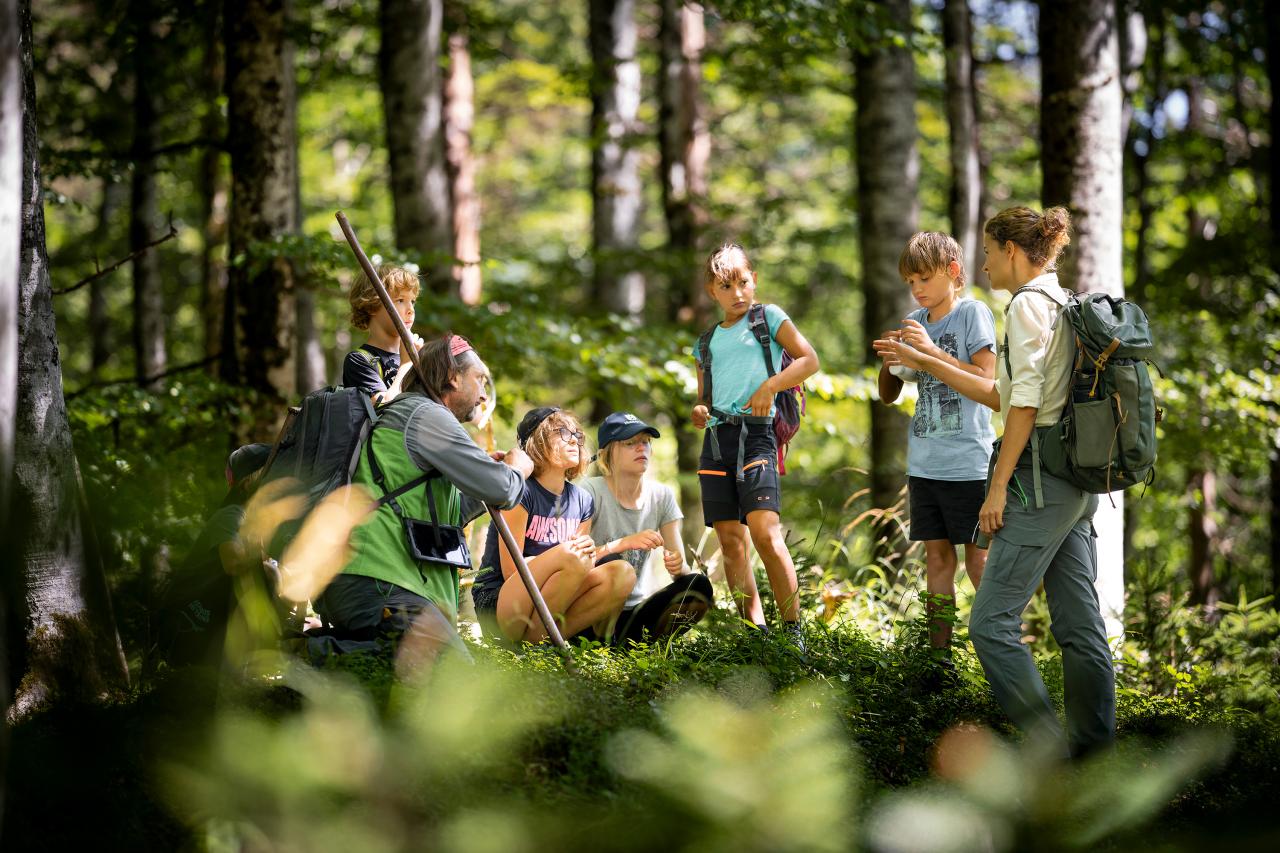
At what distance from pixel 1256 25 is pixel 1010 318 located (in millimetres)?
9316

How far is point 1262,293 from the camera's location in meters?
11.2

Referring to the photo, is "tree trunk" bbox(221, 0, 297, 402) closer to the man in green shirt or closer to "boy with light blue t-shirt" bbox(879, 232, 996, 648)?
the man in green shirt

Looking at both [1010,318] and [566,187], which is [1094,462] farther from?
[566,187]

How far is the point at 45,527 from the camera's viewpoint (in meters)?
3.89

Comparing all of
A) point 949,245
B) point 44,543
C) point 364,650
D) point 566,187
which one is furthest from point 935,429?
point 566,187

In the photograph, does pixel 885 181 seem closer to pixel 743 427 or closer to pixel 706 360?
pixel 706 360

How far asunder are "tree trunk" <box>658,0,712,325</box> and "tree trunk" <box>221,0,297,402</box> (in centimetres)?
509

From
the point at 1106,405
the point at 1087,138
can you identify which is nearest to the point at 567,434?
the point at 1106,405

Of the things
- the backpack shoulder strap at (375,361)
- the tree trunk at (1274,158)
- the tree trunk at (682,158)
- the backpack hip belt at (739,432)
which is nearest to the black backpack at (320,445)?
the backpack shoulder strap at (375,361)

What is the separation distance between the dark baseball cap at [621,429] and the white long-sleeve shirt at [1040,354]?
1.87 meters

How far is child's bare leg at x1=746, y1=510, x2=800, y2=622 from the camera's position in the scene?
16.2ft

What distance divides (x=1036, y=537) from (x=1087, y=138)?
12.1 feet

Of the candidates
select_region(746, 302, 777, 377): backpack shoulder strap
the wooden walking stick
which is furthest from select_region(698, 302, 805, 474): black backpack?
the wooden walking stick

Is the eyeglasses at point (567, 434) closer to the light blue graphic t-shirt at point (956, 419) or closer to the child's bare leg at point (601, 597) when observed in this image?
the child's bare leg at point (601, 597)
